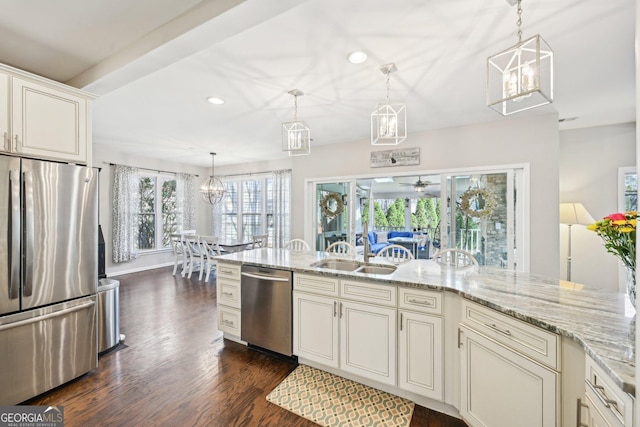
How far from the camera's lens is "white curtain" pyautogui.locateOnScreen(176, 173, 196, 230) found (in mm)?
6941

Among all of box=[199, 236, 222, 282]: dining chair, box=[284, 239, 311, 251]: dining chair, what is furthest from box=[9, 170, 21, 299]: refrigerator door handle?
box=[199, 236, 222, 282]: dining chair

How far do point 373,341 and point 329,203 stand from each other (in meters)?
3.46

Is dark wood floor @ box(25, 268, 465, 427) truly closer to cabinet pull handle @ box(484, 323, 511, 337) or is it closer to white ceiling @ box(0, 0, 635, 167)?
cabinet pull handle @ box(484, 323, 511, 337)

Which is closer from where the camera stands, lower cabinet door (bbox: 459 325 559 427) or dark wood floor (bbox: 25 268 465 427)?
lower cabinet door (bbox: 459 325 559 427)

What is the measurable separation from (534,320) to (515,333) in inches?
5.7

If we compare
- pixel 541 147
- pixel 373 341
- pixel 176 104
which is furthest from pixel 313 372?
pixel 541 147

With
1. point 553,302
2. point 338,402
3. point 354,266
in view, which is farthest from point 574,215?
point 338,402

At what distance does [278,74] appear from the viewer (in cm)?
245

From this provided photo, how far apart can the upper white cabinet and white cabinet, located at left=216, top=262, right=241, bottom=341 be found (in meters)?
1.53

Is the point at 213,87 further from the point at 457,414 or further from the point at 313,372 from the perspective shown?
the point at 457,414

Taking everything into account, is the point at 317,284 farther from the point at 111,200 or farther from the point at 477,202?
the point at 111,200

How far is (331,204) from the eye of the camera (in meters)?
5.28

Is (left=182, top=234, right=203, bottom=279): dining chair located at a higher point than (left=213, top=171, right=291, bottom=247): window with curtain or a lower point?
lower

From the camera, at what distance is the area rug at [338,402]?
182cm
